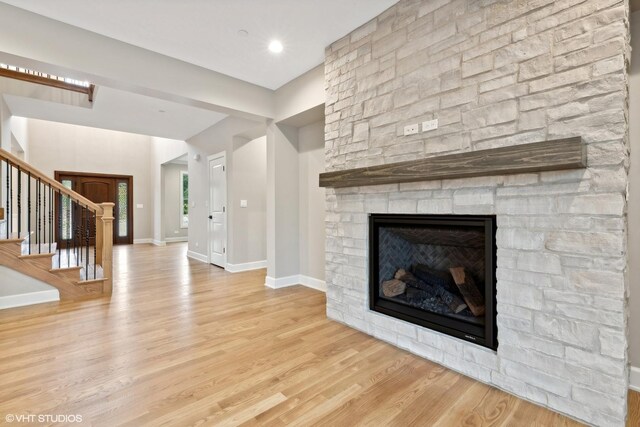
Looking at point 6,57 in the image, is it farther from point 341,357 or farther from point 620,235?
point 620,235

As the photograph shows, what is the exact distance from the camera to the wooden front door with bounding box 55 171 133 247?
27.7 feet

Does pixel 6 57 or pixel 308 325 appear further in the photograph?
pixel 308 325

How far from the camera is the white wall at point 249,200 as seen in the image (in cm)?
512

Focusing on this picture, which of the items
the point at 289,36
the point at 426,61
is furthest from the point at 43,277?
the point at 426,61

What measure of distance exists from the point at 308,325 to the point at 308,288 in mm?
1298

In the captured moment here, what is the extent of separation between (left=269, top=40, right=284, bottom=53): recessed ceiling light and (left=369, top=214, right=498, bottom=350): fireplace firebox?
1.95 m

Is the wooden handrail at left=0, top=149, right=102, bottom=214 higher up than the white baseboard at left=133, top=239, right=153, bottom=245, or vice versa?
Result: the wooden handrail at left=0, top=149, right=102, bottom=214

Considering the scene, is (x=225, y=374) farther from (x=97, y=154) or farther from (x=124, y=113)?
(x=97, y=154)

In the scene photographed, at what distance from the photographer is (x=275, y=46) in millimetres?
2996

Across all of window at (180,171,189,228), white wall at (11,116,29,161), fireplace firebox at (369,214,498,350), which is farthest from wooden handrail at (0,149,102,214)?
window at (180,171,189,228)

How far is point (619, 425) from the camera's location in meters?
1.42

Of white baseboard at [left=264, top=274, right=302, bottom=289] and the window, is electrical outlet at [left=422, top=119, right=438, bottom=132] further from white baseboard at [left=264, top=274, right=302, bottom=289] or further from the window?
the window

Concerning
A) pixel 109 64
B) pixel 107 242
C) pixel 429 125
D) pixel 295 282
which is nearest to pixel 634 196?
pixel 429 125

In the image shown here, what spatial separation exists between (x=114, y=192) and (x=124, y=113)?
16.9 feet
